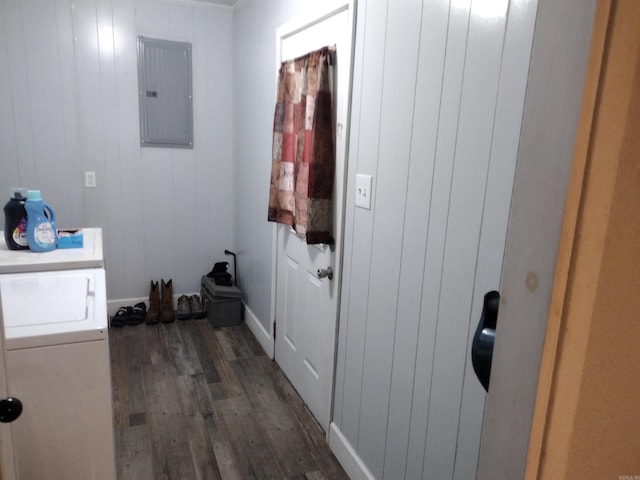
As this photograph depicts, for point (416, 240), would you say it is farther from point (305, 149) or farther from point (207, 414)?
point (207, 414)

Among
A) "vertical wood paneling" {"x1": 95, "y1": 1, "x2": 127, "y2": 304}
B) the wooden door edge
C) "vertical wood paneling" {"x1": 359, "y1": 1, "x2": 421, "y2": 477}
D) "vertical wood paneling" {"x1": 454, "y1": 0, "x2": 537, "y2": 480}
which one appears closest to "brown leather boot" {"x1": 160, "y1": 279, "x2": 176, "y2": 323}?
"vertical wood paneling" {"x1": 95, "y1": 1, "x2": 127, "y2": 304}

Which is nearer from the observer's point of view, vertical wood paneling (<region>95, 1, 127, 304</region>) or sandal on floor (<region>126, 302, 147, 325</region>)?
vertical wood paneling (<region>95, 1, 127, 304</region>)

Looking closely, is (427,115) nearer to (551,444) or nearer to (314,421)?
(551,444)

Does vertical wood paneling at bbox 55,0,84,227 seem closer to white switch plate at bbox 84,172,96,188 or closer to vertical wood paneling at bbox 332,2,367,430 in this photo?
white switch plate at bbox 84,172,96,188

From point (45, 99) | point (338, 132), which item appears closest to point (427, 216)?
point (338, 132)

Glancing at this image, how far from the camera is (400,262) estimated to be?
1.57 meters

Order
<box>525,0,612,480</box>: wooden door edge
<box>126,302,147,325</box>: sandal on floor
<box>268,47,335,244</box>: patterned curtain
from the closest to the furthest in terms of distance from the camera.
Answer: <box>525,0,612,480</box>: wooden door edge < <box>268,47,335,244</box>: patterned curtain < <box>126,302,147,325</box>: sandal on floor

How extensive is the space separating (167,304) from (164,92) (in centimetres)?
163

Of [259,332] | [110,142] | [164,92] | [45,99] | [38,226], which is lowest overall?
[259,332]

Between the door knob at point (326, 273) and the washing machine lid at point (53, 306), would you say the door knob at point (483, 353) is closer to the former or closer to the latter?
the washing machine lid at point (53, 306)

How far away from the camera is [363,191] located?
1.79 m

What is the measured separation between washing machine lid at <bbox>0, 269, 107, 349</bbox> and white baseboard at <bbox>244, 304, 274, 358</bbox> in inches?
59.5

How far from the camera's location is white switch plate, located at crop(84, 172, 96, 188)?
3.31 m

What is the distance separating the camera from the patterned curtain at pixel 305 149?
6.53ft
